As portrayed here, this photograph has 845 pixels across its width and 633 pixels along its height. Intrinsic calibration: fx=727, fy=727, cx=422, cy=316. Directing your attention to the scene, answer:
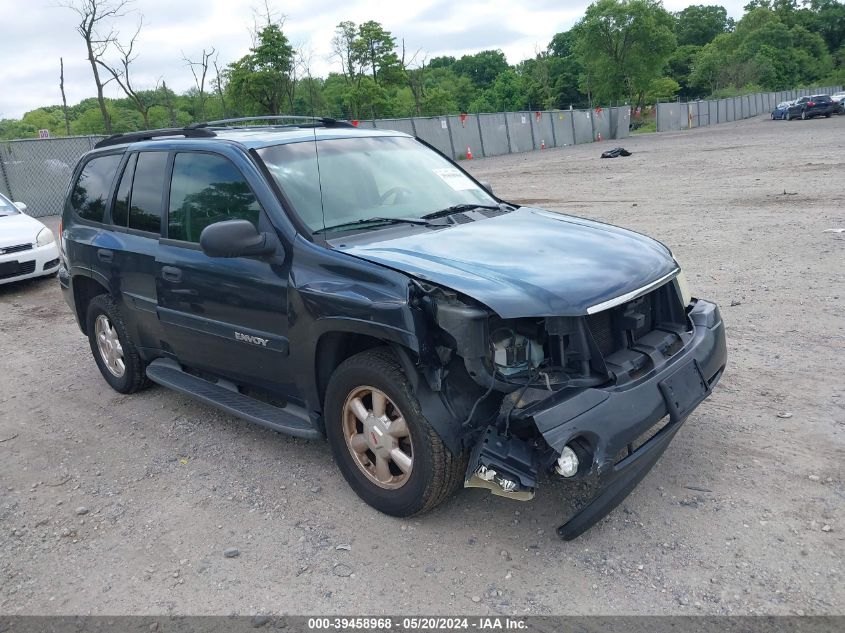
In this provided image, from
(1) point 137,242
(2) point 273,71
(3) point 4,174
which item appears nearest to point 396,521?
(1) point 137,242

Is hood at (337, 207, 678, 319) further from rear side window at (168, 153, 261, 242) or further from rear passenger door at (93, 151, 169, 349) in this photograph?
rear passenger door at (93, 151, 169, 349)

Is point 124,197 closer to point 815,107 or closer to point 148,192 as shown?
point 148,192

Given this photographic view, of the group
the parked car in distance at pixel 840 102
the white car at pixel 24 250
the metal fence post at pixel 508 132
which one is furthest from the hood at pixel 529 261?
the parked car in distance at pixel 840 102

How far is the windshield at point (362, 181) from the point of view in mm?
4055

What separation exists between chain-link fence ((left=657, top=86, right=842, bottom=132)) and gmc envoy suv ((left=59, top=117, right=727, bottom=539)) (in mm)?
53129

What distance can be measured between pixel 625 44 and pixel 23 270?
66901mm

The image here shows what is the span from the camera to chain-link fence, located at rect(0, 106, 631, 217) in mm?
19703

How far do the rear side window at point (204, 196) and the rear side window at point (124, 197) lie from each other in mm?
642

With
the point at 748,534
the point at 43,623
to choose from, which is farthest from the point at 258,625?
the point at 748,534

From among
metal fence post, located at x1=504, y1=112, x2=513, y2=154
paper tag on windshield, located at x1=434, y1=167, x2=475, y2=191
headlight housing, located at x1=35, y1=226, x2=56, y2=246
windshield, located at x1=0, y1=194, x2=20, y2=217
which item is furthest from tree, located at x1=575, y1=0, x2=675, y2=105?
paper tag on windshield, located at x1=434, y1=167, x2=475, y2=191

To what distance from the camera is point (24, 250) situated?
32.6ft

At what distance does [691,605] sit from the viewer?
9.37ft

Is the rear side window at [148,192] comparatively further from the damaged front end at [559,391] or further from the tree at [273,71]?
the damaged front end at [559,391]

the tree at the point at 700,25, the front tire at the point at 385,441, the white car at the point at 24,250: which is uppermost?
the tree at the point at 700,25
